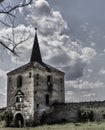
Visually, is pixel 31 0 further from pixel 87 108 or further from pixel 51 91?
pixel 51 91

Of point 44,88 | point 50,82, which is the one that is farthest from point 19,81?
point 50,82

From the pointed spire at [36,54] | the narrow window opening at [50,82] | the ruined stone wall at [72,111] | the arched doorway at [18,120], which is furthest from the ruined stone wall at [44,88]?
the pointed spire at [36,54]

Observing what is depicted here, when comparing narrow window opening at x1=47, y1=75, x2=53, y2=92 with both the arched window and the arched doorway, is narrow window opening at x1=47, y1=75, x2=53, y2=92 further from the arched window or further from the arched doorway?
the arched doorway

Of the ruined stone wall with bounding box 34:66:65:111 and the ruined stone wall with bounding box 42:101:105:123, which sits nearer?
the ruined stone wall with bounding box 42:101:105:123

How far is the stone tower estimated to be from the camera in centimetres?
3931

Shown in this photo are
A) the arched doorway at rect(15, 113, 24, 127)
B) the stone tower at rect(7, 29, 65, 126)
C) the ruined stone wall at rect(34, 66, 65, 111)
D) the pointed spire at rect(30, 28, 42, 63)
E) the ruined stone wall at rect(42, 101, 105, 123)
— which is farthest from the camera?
the pointed spire at rect(30, 28, 42, 63)

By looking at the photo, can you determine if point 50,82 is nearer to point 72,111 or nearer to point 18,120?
point 72,111

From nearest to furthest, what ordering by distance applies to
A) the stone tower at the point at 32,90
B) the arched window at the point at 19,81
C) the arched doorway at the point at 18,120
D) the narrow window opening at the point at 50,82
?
the stone tower at the point at 32,90
the arched doorway at the point at 18,120
the narrow window opening at the point at 50,82
the arched window at the point at 19,81

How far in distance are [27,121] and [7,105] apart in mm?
4743

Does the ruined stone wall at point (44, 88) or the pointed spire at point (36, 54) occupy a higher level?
the pointed spire at point (36, 54)

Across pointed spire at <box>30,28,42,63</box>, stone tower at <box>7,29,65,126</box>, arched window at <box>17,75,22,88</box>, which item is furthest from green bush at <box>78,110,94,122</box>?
pointed spire at <box>30,28,42,63</box>

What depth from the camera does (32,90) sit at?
130 feet

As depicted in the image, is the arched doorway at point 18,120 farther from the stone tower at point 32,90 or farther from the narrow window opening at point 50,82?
the narrow window opening at point 50,82

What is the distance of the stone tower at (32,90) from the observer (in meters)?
39.3
